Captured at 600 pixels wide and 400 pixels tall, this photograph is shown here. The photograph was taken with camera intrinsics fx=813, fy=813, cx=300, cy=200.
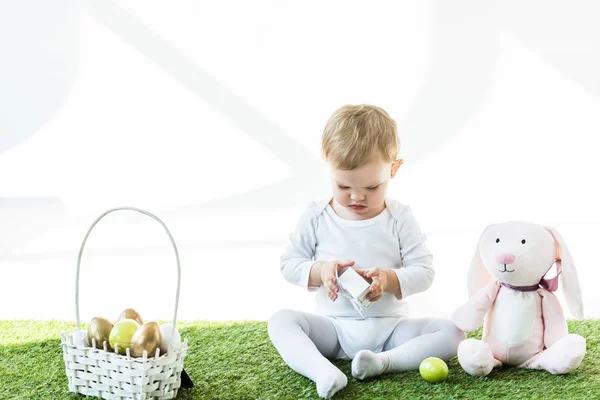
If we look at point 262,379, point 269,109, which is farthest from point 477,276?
point 269,109

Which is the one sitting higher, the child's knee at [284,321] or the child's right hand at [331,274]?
the child's right hand at [331,274]

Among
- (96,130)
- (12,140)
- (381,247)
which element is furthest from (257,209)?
(381,247)

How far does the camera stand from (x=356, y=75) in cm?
421

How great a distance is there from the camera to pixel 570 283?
1.69 meters

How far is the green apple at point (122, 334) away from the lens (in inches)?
59.5

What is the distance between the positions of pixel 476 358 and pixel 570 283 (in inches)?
10.1

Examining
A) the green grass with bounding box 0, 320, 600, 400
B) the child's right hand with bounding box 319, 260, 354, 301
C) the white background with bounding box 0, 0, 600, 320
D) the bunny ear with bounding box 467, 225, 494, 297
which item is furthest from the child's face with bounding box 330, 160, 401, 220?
the white background with bounding box 0, 0, 600, 320

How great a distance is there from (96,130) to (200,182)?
1.92 feet

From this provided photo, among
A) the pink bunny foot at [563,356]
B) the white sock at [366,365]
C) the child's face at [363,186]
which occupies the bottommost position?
the pink bunny foot at [563,356]

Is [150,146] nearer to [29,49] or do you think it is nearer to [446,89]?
[29,49]

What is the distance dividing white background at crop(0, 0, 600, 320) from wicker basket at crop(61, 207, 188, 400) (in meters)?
2.30

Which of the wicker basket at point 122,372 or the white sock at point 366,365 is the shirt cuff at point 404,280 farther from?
the wicker basket at point 122,372

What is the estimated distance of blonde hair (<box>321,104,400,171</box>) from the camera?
1.74 metres

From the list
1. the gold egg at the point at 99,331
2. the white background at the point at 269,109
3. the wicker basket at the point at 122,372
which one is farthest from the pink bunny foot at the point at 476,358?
the white background at the point at 269,109
